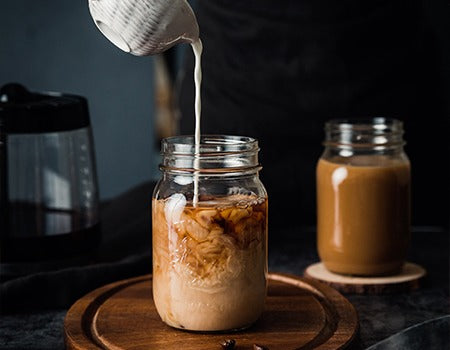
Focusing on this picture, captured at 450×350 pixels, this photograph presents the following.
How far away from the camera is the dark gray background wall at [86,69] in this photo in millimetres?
3354

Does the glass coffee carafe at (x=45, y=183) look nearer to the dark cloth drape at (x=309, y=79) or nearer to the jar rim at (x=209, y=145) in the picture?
the jar rim at (x=209, y=145)

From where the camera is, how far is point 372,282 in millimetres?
1307

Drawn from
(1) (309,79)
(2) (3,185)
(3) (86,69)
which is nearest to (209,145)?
(2) (3,185)

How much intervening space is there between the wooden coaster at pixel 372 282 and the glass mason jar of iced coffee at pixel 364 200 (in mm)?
13

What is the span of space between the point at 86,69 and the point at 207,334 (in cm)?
249

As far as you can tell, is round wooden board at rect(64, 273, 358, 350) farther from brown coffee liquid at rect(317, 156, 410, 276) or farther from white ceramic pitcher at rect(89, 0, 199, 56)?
white ceramic pitcher at rect(89, 0, 199, 56)

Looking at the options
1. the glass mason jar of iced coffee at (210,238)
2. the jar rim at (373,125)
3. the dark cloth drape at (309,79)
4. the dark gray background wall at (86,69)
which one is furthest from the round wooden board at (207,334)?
the dark gray background wall at (86,69)

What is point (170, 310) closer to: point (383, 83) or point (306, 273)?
point (306, 273)

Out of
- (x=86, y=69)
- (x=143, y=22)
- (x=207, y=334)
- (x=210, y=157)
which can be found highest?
(x=86, y=69)

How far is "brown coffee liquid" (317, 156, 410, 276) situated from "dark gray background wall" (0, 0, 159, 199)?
216cm

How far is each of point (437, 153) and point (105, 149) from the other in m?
1.80

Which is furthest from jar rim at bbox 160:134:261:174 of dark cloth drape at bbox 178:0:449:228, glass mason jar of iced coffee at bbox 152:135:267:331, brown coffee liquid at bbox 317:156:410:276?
dark cloth drape at bbox 178:0:449:228

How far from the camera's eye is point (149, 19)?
39.0 inches

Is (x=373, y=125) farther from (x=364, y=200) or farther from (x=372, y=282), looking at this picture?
(x=372, y=282)
